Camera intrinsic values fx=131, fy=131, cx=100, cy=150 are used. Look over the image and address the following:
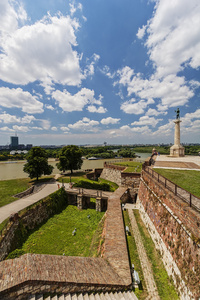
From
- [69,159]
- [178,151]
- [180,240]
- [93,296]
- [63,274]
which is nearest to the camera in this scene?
[93,296]

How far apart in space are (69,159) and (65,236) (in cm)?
1762

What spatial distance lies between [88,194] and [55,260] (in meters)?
9.85

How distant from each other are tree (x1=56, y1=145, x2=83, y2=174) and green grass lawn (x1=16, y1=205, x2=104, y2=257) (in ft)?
43.6

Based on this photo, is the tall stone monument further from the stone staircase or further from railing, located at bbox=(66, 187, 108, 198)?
the stone staircase

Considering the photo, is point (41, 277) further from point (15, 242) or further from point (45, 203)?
point (45, 203)

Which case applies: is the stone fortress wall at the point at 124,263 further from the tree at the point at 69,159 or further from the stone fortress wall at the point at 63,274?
the tree at the point at 69,159

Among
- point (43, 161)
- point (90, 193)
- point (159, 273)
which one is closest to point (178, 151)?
point (90, 193)

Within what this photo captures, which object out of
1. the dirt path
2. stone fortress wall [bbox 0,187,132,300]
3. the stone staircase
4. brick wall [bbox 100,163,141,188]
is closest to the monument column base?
brick wall [bbox 100,163,141,188]

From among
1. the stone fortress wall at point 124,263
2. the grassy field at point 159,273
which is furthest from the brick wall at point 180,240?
the grassy field at point 159,273

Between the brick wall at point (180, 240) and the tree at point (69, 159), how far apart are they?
2096cm

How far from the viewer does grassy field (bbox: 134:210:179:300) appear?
5.43 m

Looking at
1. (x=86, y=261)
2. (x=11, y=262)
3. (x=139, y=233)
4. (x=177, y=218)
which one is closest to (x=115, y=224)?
(x=139, y=233)

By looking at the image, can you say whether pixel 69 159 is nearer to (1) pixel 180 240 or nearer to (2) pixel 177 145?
(2) pixel 177 145

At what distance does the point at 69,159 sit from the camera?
88.4 feet
